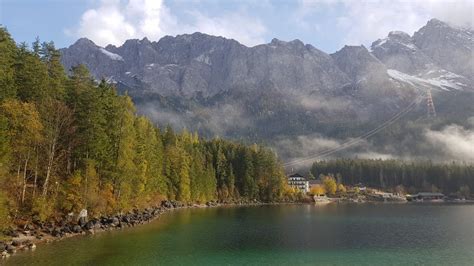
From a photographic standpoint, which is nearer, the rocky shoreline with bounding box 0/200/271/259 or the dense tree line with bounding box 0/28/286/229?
the rocky shoreline with bounding box 0/200/271/259

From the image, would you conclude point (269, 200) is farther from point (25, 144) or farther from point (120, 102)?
point (25, 144)

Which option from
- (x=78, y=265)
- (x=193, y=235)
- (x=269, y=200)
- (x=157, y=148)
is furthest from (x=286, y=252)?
(x=269, y=200)

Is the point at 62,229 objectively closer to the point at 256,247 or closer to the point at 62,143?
the point at 62,143

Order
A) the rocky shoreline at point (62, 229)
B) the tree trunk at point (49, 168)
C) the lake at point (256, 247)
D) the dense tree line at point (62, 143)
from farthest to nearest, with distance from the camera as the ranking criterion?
1. the tree trunk at point (49, 168)
2. the dense tree line at point (62, 143)
3. the rocky shoreline at point (62, 229)
4. the lake at point (256, 247)

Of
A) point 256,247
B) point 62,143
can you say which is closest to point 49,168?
point 62,143

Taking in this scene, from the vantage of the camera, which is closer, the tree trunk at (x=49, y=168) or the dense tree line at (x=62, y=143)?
the dense tree line at (x=62, y=143)

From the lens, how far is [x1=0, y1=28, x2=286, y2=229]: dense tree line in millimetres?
56875

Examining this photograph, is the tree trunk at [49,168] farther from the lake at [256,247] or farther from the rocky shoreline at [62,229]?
the lake at [256,247]

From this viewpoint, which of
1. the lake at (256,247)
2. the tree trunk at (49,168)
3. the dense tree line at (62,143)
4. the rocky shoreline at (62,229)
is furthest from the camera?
the tree trunk at (49,168)

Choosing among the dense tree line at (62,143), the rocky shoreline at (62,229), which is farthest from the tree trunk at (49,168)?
the rocky shoreline at (62,229)

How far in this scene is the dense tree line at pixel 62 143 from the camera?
56875 mm

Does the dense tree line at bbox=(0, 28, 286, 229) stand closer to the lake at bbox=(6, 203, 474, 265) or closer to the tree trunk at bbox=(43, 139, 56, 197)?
the tree trunk at bbox=(43, 139, 56, 197)

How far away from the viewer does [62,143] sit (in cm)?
6944

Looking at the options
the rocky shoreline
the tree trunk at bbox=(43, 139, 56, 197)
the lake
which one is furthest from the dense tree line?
the lake
